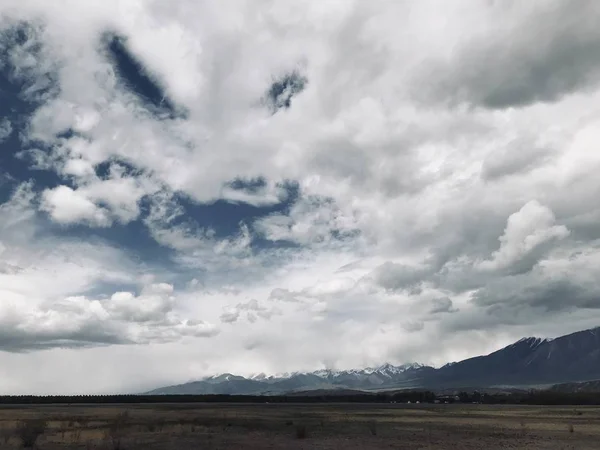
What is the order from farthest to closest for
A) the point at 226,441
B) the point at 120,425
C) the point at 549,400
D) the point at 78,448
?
1. the point at 549,400
2. the point at 120,425
3. the point at 226,441
4. the point at 78,448

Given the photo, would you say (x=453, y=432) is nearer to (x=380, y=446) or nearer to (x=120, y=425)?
(x=380, y=446)

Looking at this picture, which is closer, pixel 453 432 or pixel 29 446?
pixel 29 446

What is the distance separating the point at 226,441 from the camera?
37.6m

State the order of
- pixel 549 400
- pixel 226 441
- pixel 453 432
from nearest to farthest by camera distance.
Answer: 1. pixel 226 441
2. pixel 453 432
3. pixel 549 400

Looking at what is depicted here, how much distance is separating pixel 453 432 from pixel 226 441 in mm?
22555

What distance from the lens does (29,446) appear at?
33469 millimetres

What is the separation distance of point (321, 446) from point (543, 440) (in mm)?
18737

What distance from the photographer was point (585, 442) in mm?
38438

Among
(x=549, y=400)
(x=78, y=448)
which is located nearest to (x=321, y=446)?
(x=78, y=448)

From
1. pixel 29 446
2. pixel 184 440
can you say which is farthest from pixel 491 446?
pixel 29 446

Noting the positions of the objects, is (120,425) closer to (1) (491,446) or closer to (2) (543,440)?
(1) (491,446)

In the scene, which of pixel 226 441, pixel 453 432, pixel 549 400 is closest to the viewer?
pixel 226 441

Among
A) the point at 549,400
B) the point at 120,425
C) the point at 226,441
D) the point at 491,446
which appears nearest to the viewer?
the point at 491,446

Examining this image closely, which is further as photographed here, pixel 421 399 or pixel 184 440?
pixel 421 399
